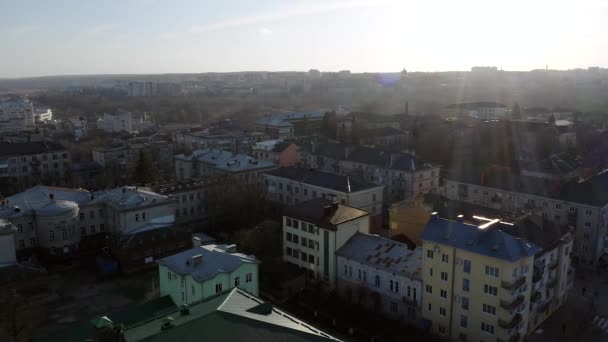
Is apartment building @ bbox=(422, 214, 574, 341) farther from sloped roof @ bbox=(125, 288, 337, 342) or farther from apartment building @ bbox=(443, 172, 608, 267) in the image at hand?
sloped roof @ bbox=(125, 288, 337, 342)

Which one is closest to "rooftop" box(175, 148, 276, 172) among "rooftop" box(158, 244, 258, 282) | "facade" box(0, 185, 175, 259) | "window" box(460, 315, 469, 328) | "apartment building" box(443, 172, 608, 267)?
"facade" box(0, 185, 175, 259)

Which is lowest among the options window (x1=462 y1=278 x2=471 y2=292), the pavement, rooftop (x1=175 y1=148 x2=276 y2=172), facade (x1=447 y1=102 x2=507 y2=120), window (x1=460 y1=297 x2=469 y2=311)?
the pavement

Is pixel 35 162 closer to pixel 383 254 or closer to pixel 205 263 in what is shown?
pixel 205 263

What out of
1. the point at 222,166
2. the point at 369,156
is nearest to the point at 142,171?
the point at 222,166

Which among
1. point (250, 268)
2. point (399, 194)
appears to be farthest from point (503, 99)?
point (250, 268)

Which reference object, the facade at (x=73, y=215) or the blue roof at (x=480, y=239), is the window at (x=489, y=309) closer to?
the blue roof at (x=480, y=239)

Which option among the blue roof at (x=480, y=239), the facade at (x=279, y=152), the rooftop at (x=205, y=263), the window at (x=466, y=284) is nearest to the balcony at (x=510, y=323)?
the window at (x=466, y=284)

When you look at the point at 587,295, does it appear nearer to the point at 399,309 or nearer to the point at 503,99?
the point at 399,309
